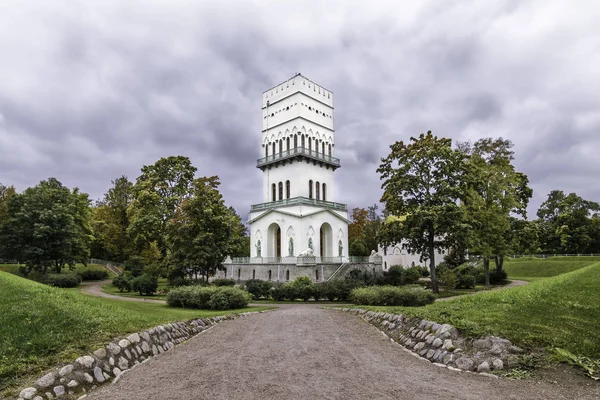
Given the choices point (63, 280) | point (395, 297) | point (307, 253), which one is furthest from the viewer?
point (307, 253)

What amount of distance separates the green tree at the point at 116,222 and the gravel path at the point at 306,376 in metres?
46.0

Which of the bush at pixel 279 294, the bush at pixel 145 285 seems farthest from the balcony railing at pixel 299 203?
the bush at pixel 145 285

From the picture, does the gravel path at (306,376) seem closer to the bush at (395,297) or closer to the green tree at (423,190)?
the bush at (395,297)

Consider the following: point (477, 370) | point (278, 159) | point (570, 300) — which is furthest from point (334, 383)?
point (278, 159)

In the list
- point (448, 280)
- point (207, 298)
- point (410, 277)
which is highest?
point (207, 298)

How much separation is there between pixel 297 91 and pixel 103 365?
42249mm

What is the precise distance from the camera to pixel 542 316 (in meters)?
9.19

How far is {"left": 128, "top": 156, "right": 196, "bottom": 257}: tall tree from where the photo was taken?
39.7m

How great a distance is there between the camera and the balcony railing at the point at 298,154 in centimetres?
4434

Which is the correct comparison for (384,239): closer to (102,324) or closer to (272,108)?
(102,324)

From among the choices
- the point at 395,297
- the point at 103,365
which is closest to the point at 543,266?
the point at 395,297

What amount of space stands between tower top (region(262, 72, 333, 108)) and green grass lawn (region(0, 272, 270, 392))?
1557 inches

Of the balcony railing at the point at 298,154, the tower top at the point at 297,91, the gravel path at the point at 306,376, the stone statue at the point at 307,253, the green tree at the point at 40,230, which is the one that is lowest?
the gravel path at the point at 306,376

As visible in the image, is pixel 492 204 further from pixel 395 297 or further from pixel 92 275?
pixel 92 275
